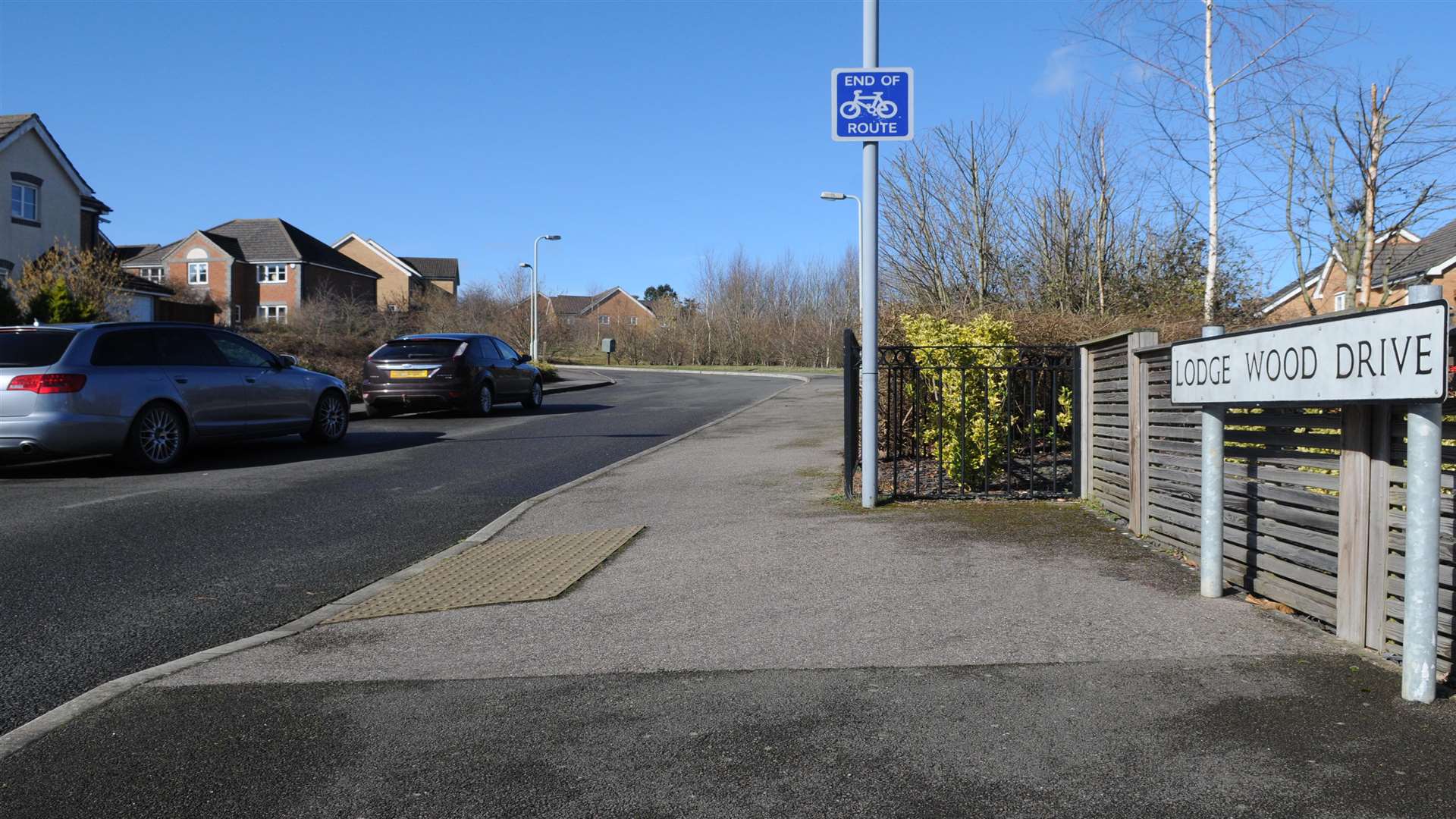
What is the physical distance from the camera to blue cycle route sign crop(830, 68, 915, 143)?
27.0 ft

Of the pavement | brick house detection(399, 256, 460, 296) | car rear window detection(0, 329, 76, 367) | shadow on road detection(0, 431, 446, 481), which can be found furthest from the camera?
brick house detection(399, 256, 460, 296)

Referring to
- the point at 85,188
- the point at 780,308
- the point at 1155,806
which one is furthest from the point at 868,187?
the point at 780,308

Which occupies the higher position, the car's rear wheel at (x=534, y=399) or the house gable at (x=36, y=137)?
the house gable at (x=36, y=137)

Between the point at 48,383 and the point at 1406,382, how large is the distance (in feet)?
36.3

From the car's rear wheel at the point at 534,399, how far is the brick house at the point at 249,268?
47.3 m

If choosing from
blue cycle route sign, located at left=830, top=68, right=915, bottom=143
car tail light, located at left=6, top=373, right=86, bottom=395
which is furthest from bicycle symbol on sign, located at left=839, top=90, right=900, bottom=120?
car tail light, located at left=6, top=373, right=86, bottom=395

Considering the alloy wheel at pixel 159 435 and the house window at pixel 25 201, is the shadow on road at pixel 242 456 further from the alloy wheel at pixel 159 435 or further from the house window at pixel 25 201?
the house window at pixel 25 201

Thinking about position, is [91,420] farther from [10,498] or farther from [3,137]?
[3,137]

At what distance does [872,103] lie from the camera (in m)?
8.23

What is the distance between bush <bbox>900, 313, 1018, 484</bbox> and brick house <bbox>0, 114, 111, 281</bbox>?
3033cm

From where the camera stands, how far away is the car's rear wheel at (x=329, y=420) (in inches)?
563

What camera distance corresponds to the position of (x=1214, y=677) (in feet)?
13.6

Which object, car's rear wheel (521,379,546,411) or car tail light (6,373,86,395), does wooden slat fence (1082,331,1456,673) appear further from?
car's rear wheel (521,379,546,411)

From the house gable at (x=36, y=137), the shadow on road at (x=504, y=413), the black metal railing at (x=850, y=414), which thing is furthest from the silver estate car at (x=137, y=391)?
the house gable at (x=36, y=137)
